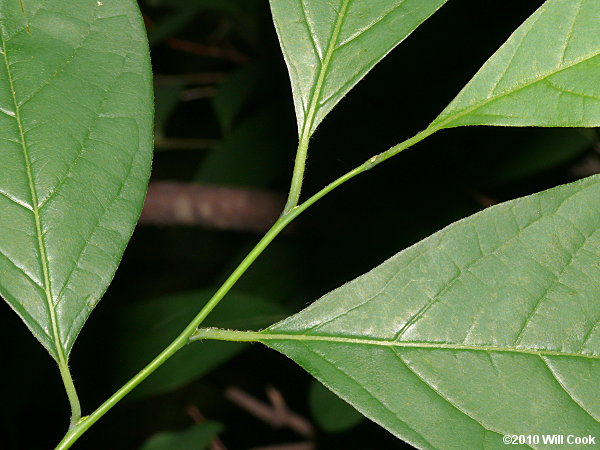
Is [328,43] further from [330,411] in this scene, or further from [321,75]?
[330,411]

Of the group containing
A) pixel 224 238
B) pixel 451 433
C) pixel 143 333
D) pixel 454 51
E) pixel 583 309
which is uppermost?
pixel 454 51

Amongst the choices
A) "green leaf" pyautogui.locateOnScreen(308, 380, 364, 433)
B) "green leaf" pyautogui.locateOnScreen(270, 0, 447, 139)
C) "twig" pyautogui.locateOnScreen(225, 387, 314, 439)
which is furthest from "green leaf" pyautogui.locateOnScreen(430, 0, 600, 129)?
"twig" pyautogui.locateOnScreen(225, 387, 314, 439)

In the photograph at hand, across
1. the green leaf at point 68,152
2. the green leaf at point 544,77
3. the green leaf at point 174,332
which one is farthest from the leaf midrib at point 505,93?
the green leaf at point 174,332

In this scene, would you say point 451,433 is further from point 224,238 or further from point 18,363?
point 224,238

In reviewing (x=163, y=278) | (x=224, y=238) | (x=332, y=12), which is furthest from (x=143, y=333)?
(x=163, y=278)

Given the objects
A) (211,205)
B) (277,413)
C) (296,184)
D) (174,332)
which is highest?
(296,184)

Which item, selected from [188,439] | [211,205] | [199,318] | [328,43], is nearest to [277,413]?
[188,439]

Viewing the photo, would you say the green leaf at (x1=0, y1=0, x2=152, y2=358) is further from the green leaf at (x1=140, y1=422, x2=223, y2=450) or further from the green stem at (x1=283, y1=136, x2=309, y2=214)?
the green leaf at (x1=140, y1=422, x2=223, y2=450)
